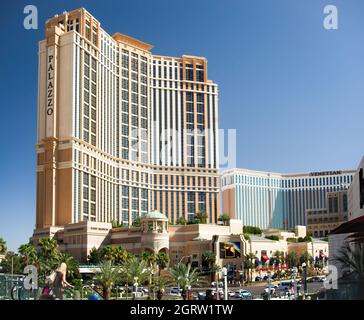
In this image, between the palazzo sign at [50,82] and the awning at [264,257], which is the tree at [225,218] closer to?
the awning at [264,257]

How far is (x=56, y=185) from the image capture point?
57406mm

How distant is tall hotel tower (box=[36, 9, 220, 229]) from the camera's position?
51.7 m

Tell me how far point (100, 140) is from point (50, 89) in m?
11.0

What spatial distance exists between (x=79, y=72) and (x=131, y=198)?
14.8m

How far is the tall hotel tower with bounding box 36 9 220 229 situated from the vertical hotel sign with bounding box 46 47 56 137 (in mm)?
92

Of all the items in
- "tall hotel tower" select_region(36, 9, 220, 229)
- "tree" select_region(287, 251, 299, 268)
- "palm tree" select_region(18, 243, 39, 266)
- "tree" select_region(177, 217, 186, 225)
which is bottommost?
"tree" select_region(287, 251, 299, 268)

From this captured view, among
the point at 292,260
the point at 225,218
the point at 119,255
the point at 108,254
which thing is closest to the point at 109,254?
the point at 108,254

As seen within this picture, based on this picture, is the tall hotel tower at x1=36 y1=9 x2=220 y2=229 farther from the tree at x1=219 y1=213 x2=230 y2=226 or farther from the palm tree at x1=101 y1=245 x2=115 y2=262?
the palm tree at x1=101 y1=245 x2=115 y2=262

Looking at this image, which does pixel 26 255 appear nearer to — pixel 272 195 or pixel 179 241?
pixel 179 241

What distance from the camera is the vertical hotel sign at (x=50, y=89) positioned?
51062 millimetres

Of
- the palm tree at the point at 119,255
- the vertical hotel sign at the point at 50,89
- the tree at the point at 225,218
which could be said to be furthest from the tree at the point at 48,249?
the tree at the point at 225,218

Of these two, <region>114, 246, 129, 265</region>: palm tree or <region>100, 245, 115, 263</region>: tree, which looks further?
<region>114, 246, 129, 265</region>: palm tree

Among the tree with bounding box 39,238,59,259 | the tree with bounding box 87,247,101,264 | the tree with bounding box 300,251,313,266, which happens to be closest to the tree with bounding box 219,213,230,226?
the tree with bounding box 300,251,313,266
